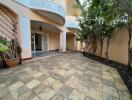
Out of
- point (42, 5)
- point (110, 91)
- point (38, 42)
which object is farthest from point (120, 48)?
point (38, 42)

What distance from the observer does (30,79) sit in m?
3.22

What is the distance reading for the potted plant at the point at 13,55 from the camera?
4523mm

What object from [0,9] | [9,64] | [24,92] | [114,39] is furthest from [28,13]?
[114,39]

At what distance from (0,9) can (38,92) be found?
4341 mm

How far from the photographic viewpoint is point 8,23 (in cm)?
502

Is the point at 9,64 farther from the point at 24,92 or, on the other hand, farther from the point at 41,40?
the point at 41,40

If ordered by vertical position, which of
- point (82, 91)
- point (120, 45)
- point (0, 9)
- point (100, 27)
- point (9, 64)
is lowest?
point (82, 91)

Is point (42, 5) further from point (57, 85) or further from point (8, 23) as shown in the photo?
point (57, 85)

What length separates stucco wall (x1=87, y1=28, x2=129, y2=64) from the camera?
529 cm

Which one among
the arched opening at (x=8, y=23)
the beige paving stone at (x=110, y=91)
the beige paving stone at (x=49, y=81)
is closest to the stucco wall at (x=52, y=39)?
the arched opening at (x=8, y=23)

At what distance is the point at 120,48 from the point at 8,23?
5993 mm

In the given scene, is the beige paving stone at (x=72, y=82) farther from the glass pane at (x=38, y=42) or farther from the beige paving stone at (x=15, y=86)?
the glass pane at (x=38, y=42)

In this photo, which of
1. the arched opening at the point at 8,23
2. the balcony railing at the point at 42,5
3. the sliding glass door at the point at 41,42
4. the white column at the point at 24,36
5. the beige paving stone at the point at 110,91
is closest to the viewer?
the beige paving stone at the point at 110,91

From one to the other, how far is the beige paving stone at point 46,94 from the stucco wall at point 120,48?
4.41m
